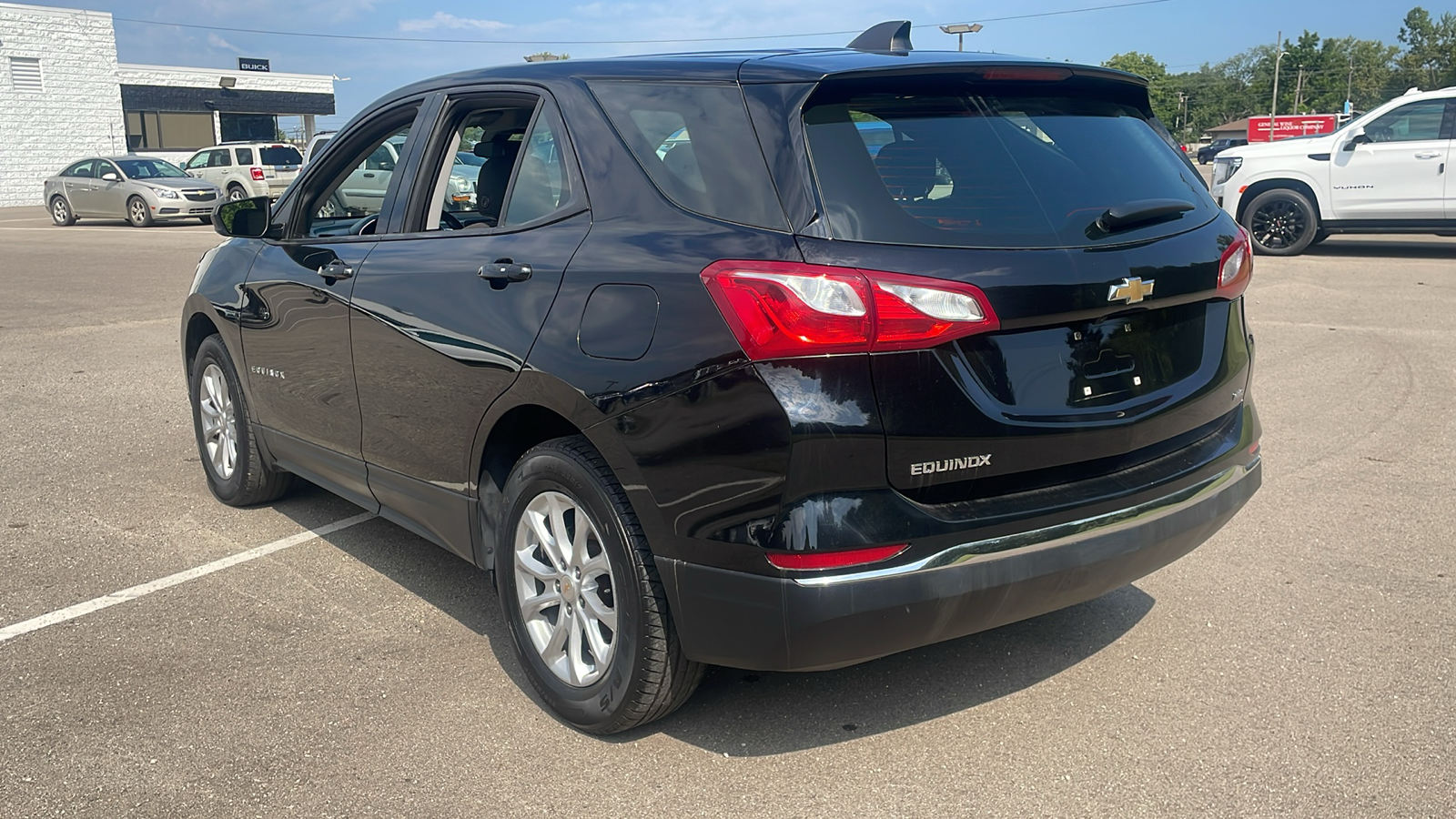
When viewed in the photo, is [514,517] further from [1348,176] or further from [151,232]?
[151,232]

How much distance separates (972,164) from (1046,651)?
159 cm

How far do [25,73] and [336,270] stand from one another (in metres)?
48.4

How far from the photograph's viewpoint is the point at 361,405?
13.6ft

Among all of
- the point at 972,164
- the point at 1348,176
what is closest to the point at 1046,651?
the point at 972,164

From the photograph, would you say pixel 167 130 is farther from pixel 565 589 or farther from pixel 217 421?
pixel 565 589

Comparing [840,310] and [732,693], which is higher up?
[840,310]

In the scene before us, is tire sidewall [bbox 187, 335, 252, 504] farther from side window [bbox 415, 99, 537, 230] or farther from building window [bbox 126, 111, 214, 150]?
building window [bbox 126, 111, 214, 150]

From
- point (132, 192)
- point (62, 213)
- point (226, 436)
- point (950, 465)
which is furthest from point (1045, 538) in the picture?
point (62, 213)

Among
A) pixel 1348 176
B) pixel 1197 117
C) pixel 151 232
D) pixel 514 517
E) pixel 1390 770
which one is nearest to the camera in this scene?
pixel 1390 770

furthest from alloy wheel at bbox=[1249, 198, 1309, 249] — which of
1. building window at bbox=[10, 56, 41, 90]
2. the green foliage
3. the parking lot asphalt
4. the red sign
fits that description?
the green foliage

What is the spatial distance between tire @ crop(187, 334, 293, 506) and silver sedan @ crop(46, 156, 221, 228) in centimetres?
2265

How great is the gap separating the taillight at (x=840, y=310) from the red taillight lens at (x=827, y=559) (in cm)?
44

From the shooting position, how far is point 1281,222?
1439 centimetres

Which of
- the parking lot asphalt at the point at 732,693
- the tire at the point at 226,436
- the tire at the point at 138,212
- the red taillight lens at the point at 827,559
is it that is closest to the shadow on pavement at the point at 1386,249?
the parking lot asphalt at the point at 732,693
